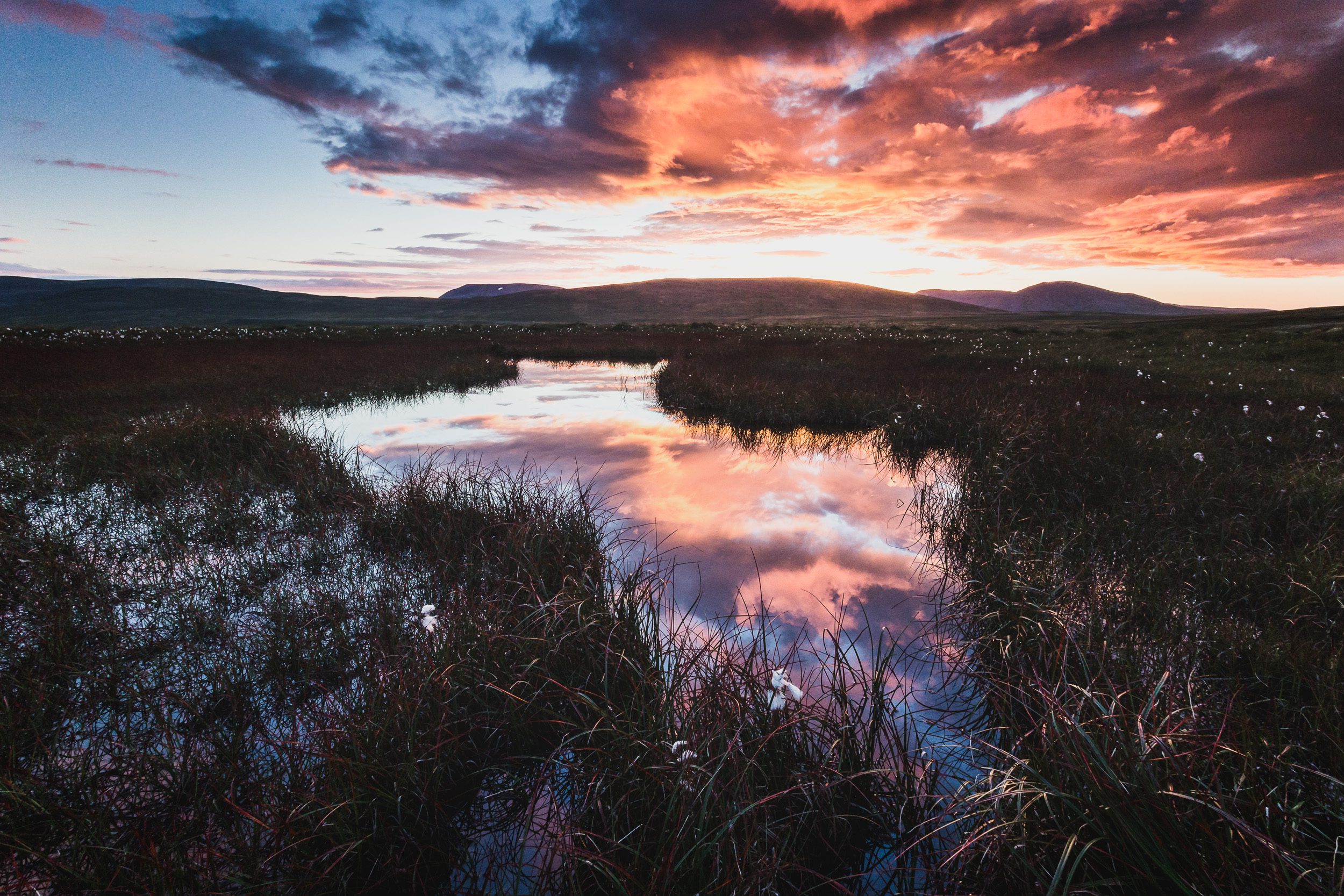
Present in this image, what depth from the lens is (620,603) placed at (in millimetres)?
3707

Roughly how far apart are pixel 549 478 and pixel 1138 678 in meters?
6.72

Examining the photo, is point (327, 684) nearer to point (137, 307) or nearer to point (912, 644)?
point (912, 644)

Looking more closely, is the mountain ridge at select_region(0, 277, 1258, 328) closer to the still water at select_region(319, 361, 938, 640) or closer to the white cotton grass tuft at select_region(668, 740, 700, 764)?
the still water at select_region(319, 361, 938, 640)

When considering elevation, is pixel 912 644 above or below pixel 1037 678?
below

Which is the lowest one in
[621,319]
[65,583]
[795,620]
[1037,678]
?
[795,620]

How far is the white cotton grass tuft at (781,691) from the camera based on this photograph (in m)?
2.55

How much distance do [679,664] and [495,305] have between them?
132597 mm

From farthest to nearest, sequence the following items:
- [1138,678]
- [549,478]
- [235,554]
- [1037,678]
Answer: [549,478], [235,554], [1138,678], [1037,678]

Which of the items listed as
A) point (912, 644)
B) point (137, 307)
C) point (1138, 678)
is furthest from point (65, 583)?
point (137, 307)

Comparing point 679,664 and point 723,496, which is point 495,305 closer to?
point 723,496

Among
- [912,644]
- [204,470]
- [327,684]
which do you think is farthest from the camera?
[204,470]

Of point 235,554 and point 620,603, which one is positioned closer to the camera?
point 620,603

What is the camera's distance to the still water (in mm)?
4918

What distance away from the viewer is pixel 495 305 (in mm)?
124000
